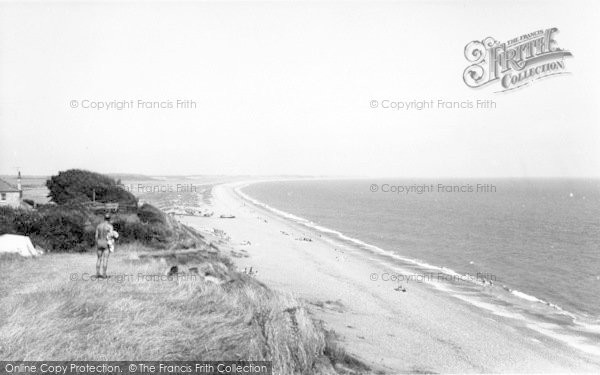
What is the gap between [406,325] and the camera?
1444 centimetres

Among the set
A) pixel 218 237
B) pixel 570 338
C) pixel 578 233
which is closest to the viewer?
pixel 570 338

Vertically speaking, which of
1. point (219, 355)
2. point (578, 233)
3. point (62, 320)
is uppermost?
point (62, 320)

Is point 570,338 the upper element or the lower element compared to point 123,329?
lower

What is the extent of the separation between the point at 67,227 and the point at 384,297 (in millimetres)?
14734

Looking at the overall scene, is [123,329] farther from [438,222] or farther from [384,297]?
[438,222]

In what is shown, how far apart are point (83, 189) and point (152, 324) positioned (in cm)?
A: 2631

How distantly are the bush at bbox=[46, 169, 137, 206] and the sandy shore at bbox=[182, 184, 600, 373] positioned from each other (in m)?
12.9

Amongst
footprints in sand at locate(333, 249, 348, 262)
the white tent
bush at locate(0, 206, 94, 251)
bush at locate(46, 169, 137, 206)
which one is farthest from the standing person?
bush at locate(46, 169, 137, 206)

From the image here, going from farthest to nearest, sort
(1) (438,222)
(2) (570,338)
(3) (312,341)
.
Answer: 1. (1) (438,222)
2. (2) (570,338)
3. (3) (312,341)

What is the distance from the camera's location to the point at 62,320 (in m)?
8.21

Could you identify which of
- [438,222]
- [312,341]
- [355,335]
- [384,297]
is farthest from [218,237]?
[438,222]

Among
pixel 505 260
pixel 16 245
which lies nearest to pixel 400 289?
pixel 505 260

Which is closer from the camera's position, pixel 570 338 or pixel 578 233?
pixel 570 338

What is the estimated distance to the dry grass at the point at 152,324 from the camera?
7.51 m
